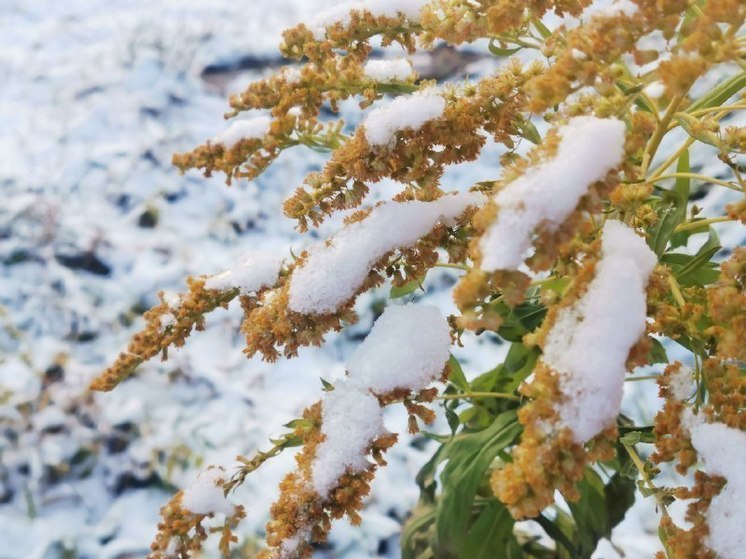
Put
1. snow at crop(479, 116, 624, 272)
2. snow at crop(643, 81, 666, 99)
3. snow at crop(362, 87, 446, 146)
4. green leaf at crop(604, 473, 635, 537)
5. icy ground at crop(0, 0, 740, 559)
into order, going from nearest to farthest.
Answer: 1. snow at crop(479, 116, 624, 272)
2. snow at crop(643, 81, 666, 99)
3. snow at crop(362, 87, 446, 146)
4. green leaf at crop(604, 473, 635, 537)
5. icy ground at crop(0, 0, 740, 559)

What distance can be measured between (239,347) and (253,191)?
0.67 metres

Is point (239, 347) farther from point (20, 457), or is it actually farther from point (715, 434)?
point (715, 434)

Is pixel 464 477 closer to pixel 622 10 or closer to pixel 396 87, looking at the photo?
pixel 396 87

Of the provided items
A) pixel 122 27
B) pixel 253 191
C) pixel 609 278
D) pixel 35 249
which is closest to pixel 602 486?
pixel 609 278

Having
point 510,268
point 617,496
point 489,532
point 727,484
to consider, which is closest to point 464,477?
point 489,532

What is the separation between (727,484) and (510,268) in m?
0.30

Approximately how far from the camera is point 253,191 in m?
2.61

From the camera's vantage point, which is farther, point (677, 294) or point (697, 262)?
point (697, 262)

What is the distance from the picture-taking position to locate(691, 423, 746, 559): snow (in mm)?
631

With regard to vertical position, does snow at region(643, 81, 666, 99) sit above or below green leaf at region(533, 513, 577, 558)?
above

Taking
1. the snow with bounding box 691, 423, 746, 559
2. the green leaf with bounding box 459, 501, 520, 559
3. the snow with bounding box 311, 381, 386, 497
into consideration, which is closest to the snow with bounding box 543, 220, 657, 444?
the snow with bounding box 691, 423, 746, 559

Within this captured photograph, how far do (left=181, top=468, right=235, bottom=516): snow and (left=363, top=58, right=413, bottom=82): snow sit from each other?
0.57 meters

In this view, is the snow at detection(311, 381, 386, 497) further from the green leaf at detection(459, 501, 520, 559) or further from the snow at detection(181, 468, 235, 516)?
the green leaf at detection(459, 501, 520, 559)

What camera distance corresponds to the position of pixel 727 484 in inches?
25.9
